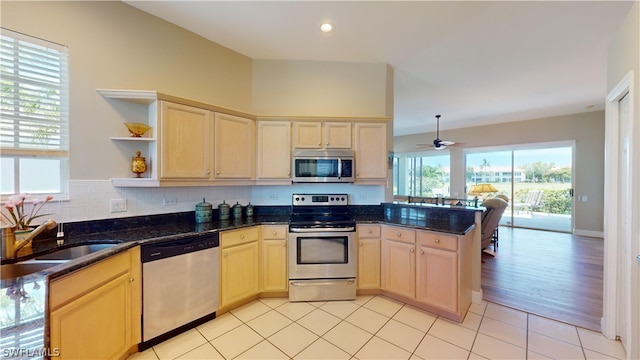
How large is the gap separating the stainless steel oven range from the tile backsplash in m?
0.64

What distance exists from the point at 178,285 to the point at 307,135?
6.72 ft

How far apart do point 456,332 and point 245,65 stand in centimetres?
379

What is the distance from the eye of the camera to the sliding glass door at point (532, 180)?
6156 mm

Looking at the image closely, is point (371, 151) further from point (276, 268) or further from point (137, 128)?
point (137, 128)

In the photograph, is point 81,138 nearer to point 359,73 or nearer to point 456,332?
point 359,73

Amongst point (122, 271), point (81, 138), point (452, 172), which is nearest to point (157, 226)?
point (122, 271)

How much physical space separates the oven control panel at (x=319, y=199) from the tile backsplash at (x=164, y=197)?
0.43 feet

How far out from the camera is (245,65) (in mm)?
3246

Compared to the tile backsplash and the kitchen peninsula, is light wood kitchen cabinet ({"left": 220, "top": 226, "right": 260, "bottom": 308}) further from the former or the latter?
the tile backsplash

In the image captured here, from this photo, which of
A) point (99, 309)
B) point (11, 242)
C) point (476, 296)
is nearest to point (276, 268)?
point (99, 309)

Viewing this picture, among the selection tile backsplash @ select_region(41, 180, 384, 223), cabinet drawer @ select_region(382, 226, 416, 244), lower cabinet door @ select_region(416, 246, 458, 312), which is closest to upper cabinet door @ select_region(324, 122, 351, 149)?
tile backsplash @ select_region(41, 180, 384, 223)

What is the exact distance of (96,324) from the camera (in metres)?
1.62

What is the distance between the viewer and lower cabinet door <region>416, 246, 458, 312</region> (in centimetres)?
240

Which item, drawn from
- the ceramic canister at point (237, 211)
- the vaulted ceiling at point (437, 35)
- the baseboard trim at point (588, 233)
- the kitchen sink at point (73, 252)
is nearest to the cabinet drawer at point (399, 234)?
the ceramic canister at point (237, 211)
